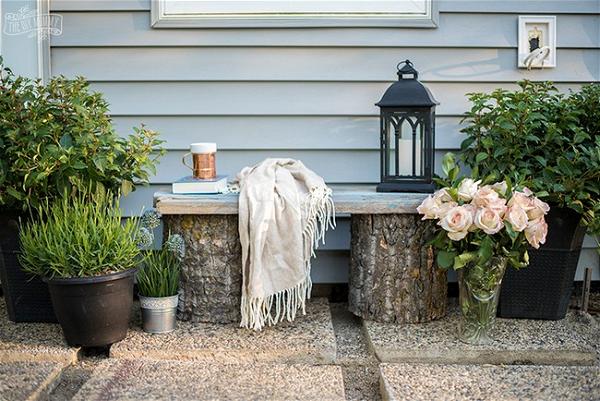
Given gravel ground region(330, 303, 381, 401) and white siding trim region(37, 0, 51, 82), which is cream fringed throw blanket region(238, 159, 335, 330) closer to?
gravel ground region(330, 303, 381, 401)

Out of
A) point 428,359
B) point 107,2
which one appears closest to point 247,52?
point 107,2

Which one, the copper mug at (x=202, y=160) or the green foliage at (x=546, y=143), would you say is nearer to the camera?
the green foliage at (x=546, y=143)

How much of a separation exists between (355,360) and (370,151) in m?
1.09

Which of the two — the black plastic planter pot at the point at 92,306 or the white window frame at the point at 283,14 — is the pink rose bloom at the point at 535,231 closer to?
the white window frame at the point at 283,14

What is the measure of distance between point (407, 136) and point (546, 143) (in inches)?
22.5

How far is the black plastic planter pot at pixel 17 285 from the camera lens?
9.75 feet

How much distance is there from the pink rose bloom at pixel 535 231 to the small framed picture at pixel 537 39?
1036mm

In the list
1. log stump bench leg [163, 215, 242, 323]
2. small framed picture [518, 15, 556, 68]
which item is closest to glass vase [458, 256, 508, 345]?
log stump bench leg [163, 215, 242, 323]

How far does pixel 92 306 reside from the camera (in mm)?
2639

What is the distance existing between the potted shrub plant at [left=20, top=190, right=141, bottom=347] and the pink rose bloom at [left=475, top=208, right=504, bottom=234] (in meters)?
1.29

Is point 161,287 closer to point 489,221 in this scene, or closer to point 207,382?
point 207,382

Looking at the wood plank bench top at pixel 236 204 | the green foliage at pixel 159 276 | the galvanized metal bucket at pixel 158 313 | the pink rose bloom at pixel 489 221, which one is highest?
the wood plank bench top at pixel 236 204

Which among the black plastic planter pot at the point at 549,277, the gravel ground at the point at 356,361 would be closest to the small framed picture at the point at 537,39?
the black plastic planter pot at the point at 549,277

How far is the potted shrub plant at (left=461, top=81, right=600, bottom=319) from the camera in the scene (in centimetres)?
288
